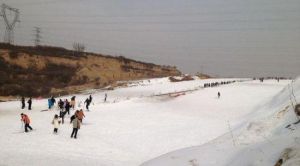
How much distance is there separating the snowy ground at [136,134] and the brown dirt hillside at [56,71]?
25.0 metres

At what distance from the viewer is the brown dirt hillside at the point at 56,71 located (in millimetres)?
64250

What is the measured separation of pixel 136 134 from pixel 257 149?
17450mm

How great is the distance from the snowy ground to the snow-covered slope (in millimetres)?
48

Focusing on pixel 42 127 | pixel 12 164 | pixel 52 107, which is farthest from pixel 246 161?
pixel 52 107

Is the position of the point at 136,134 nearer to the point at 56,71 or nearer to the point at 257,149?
the point at 257,149

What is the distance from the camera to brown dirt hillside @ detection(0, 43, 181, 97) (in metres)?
64.2

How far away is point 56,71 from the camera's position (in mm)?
80188

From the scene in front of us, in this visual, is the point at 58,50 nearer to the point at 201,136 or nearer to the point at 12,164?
the point at 201,136

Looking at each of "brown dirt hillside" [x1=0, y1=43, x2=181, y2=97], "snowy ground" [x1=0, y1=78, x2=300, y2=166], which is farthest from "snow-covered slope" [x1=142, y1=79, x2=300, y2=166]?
"brown dirt hillside" [x1=0, y1=43, x2=181, y2=97]

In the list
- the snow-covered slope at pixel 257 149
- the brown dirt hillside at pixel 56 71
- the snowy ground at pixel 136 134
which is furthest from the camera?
the brown dirt hillside at pixel 56 71


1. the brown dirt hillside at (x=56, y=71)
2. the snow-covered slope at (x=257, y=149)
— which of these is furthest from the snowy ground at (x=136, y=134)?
the brown dirt hillside at (x=56, y=71)

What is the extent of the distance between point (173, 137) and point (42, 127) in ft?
30.1

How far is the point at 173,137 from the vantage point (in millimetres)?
23766

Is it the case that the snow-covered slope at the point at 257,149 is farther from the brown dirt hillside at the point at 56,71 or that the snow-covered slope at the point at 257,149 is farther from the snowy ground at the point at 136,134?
the brown dirt hillside at the point at 56,71
